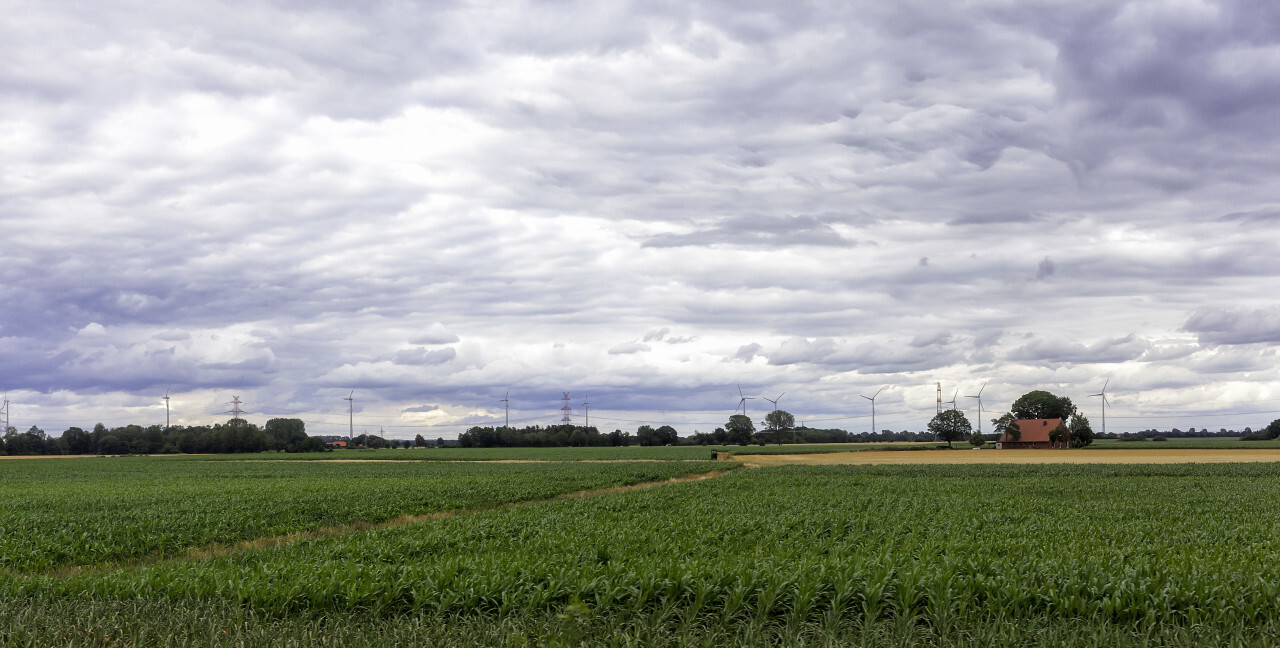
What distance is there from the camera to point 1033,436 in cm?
17588

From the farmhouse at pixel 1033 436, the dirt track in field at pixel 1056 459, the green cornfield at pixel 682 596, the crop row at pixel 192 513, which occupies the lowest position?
the farmhouse at pixel 1033 436

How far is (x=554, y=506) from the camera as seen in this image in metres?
32.7

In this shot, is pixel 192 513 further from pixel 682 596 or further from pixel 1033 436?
pixel 1033 436

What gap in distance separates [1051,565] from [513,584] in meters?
9.80

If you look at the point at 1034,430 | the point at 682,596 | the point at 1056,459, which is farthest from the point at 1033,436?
the point at 682,596

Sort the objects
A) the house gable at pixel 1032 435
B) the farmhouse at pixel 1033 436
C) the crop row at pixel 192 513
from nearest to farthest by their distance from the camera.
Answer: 1. the crop row at pixel 192 513
2. the farmhouse at pixel 1033 436
3. the house gable at pixel 1032 435

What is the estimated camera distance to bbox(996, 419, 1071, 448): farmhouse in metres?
171

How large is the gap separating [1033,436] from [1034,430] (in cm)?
239

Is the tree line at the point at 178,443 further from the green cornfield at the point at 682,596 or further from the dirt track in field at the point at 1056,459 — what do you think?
the green cornfield at the point at 682,596

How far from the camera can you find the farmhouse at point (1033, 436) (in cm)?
17138

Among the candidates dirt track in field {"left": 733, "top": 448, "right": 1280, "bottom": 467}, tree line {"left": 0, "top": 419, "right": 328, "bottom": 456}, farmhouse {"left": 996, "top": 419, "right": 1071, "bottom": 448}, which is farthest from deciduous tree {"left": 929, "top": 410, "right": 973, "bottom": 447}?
tree line {"left": 0, "top": 419, "right": 328, "bottom": 456}

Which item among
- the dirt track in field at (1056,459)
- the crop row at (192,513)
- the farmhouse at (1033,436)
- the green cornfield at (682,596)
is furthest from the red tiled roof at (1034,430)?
the green cornfield at (682,596)

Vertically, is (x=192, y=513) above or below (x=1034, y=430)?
above

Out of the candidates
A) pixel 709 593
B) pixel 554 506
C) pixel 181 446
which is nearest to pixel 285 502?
pixel 554 506
